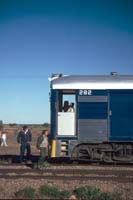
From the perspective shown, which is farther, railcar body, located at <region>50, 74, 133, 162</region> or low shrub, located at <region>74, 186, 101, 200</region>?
railcar body, located at <region>50, 74, 133, 162</region>

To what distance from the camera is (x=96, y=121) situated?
725 inches

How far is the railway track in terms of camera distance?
15.1 meters

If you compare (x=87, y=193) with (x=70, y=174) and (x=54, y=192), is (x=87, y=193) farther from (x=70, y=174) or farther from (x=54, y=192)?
(x=70, y=174)

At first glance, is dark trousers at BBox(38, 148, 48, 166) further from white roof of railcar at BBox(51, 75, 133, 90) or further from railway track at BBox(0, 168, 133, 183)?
white roof of railcar at BBox(51, 75, 133, 90)

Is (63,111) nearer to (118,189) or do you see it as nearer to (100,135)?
(100,135)

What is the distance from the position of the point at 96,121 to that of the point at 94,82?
1439 mm

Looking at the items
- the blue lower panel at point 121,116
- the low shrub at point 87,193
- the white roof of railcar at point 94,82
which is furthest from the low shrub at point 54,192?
the white roof of railcar at point 94,82

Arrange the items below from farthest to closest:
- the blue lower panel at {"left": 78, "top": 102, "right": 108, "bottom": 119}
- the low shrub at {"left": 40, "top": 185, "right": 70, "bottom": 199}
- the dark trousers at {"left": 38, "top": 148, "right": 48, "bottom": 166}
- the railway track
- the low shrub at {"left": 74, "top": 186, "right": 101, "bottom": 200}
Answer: the blue lower panel at {"left": 78, "top": 102, "right": 108, "bottom": 119} < the dark trousers at {"left": 38, "top": 148, "right": 48, "bottom": 166} < the railway track < the low shrub at {"left": 40, "top": 185, "right": 70, "bottom": 199} < the low shrub at {"left": 74, "top": 186, "right": 101, "bottom": 200}

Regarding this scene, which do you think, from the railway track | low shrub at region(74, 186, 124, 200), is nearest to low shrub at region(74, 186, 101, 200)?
low shrub at region(74, 186, 124, 200)

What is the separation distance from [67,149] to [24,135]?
2.95 meters

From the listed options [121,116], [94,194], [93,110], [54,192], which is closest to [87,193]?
[94,194]

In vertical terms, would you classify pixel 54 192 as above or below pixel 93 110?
below

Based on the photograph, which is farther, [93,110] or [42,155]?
[93,110]

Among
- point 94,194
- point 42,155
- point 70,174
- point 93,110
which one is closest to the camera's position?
point 94,194
